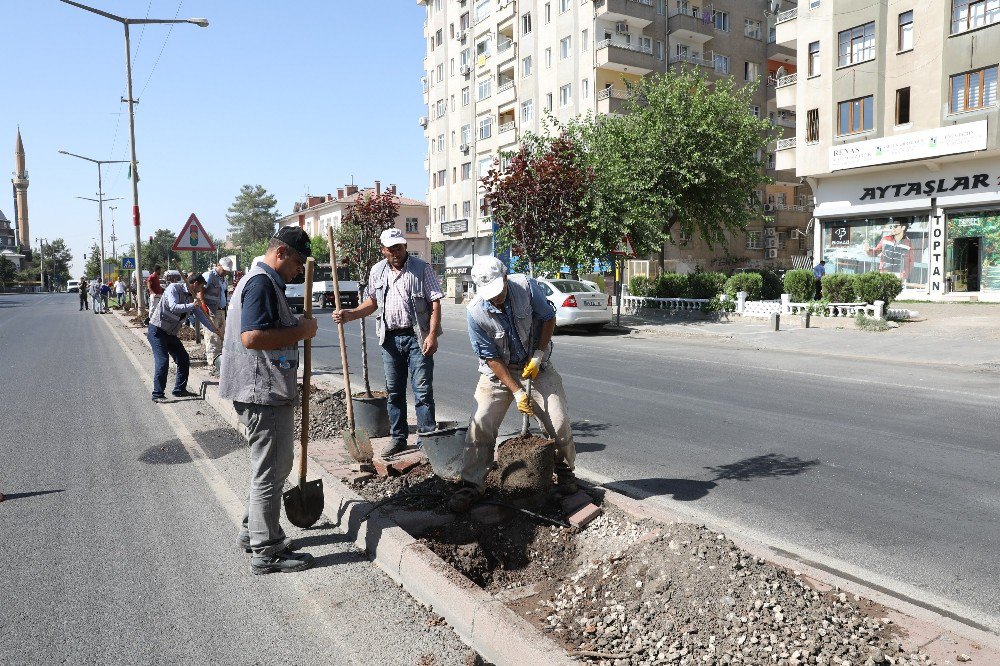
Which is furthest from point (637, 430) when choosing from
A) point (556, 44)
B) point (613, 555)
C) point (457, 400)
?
point (556, 44)

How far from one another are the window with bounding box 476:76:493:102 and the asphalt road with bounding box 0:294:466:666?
45.2 metres

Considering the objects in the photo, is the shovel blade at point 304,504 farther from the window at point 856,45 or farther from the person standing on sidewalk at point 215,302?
the window at point 856,45

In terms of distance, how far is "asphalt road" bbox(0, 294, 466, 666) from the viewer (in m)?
3.17

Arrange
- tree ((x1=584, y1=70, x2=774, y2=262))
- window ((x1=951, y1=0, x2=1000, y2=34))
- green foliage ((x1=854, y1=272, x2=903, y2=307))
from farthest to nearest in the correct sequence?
tree ((x1=584, y1=70, x2=774, y2=262))
window ((x1=951, y1=0, x2=1000, y2=34))
green foliage ((x1=854, y1=272, x2=903, y2=307))

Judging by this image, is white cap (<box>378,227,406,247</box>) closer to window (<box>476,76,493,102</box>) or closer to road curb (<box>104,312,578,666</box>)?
road curb (<box>104,312,578,666</box>)

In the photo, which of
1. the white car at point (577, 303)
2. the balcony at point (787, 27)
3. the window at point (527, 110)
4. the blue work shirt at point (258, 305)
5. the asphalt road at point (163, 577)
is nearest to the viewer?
the asphalt road at point (163, 577)

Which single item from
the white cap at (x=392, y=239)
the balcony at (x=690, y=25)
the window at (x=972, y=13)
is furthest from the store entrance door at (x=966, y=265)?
the white cap at (x=392, y=239)

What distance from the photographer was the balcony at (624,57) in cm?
3884

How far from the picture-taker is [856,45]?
89.5ft

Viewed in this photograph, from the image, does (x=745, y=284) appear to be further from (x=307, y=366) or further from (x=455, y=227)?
(x=455, y=227)

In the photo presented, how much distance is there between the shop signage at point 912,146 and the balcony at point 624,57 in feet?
49.1

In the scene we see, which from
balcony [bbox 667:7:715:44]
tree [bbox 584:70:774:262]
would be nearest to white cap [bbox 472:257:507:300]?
tree [bbox 584:70:774:262]

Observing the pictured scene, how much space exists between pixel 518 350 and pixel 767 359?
1061 cm

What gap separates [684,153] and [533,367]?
25.9 m
